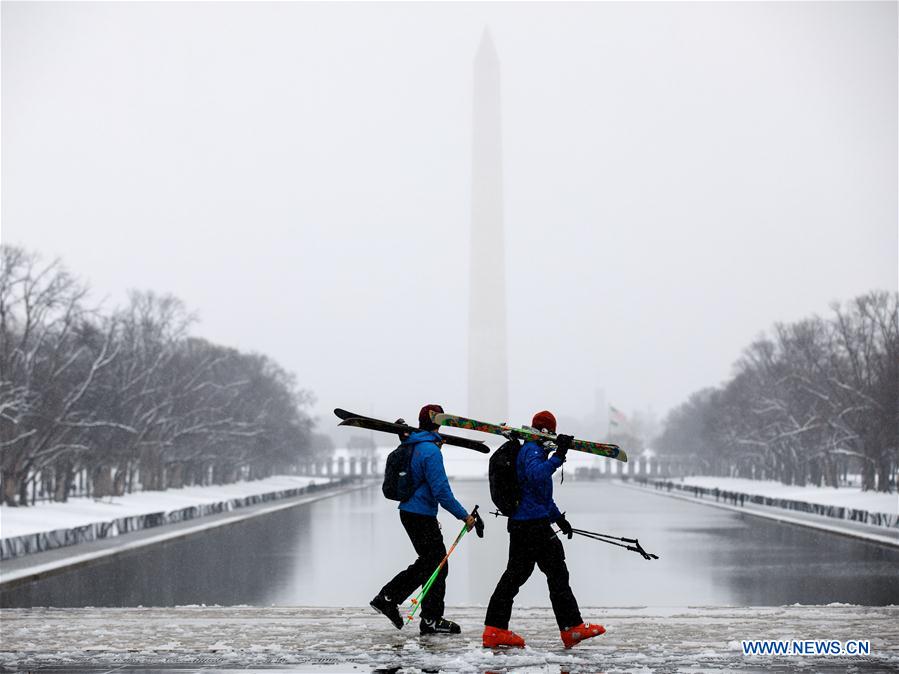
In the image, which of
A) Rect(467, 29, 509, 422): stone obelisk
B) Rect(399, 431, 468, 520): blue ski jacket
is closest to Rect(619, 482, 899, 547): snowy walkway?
Rect(399, 431, 468, 520): blue ski jacket

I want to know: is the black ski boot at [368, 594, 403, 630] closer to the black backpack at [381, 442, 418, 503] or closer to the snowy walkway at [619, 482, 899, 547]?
the black backpack at [381, 442, 418, 503]

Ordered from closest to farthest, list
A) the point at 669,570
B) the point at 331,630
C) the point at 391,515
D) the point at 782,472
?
the point at 331,630
the point at 669,570
the point at 391,515
the point at 782,472

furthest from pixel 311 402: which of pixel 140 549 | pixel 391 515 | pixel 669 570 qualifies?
pixel 669 570

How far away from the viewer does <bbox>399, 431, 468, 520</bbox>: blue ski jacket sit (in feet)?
32.0

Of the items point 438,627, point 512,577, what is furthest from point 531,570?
point 438,627

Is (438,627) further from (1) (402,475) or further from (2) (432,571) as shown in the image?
(1) (402,475)

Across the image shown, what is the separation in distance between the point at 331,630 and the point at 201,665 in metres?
1.89

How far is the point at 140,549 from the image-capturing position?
25.9 metres

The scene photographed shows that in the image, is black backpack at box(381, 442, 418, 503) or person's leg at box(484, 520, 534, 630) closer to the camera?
person's leg at box(484, 520, 534, 630)

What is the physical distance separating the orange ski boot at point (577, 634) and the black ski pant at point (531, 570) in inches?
1.8

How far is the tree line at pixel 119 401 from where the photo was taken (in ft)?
143

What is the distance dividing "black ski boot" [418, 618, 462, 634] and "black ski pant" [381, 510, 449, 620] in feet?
0.14

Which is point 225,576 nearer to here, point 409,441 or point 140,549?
point 140,549

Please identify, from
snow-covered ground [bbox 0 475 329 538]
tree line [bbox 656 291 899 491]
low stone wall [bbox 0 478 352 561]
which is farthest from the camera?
tree line [bbox 656 291 899 491]
